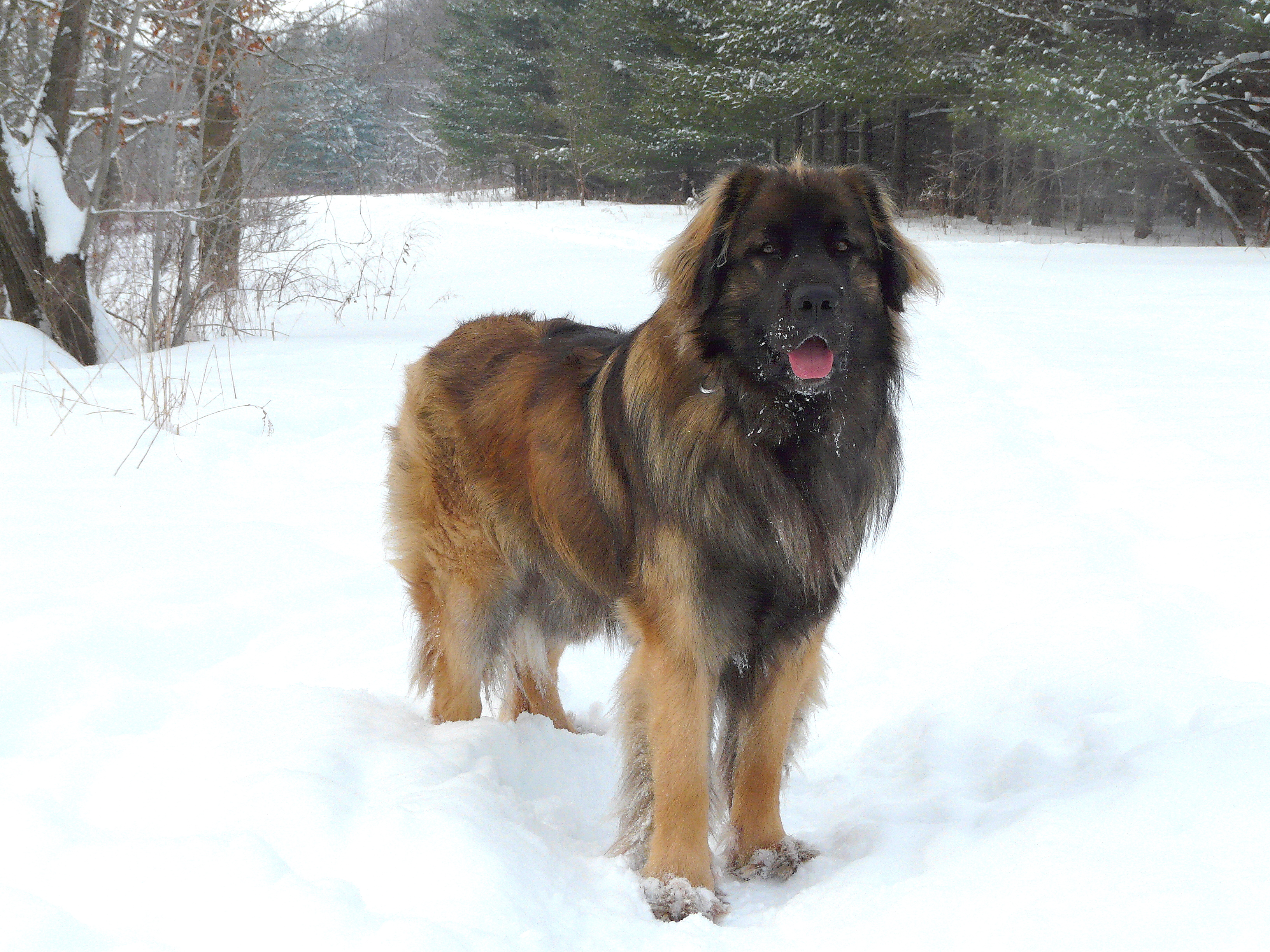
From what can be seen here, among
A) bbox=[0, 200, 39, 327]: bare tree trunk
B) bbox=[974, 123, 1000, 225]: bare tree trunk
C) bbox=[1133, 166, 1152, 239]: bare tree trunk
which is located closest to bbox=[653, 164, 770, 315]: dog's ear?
bbox=[0, 200, 39, 327]: bare tree trunk

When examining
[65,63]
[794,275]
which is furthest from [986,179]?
[794,275]

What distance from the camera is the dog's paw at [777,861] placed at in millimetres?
2418

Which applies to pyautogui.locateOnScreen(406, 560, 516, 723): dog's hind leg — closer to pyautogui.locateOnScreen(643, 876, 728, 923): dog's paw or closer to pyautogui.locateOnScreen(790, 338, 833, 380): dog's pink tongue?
pyautogui.locateOnScreen(643, 876, 728, 923): dog's paw

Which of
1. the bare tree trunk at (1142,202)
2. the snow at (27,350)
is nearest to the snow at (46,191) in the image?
the snow at (27,350)

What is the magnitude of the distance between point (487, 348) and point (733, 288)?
1100 millimetres

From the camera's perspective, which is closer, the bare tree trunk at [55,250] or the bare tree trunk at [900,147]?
the bare tree trunk at [55,250]

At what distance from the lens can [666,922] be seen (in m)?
2.17

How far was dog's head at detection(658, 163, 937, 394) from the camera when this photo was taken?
216 cm

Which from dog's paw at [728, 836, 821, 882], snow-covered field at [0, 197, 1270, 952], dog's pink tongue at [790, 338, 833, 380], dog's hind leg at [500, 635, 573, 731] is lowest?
dog's paw at [728, 836, 821, 882]

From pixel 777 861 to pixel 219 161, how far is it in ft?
25.2

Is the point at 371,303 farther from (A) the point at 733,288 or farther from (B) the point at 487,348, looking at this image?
(A) the point at 733,288

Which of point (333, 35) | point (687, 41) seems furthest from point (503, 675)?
point (687, 41)

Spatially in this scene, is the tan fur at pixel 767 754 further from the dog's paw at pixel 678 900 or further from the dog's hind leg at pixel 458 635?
the dog's hind leg at pixel 458 635

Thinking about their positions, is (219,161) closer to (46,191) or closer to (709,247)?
(46,191)
